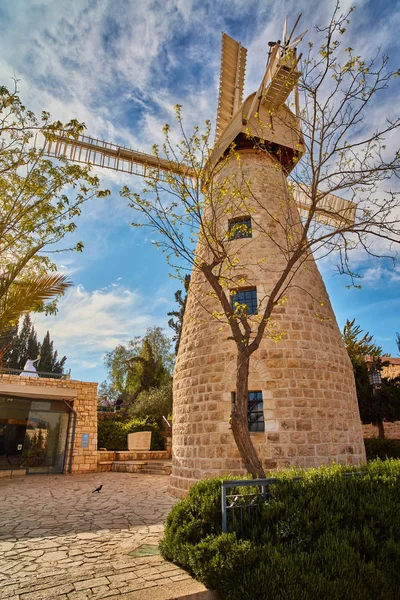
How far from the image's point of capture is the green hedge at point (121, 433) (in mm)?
15445

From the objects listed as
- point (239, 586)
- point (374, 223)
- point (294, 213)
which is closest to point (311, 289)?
point (294, 213)

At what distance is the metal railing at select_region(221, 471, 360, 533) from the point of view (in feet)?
12.9

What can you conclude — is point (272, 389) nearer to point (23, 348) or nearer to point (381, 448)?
point (381, 448)

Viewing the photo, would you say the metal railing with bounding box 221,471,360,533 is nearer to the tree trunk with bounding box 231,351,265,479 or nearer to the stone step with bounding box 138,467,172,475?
the tree trunk with bounding box 231,351,265,479

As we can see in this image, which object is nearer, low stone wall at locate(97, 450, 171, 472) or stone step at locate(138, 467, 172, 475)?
stone step at locate(138, 467, 172, 475)

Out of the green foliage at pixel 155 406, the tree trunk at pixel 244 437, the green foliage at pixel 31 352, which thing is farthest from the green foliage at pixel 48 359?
the tree trunk at pixel 244 437

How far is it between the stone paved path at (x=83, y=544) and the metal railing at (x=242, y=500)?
72cm

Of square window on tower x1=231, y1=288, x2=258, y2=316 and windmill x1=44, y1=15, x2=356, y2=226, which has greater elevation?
windmill x1=44, y1=15, x2=356, y2=226

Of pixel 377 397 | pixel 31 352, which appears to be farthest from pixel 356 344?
pixel 31 352

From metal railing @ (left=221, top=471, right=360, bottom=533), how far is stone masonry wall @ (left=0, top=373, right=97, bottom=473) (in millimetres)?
10301

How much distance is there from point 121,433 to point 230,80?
15.1 m

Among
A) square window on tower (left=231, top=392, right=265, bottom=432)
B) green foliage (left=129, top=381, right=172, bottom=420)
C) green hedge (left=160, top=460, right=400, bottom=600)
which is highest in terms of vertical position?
green foliage (left=129, top=381, right=172, bottom=420)

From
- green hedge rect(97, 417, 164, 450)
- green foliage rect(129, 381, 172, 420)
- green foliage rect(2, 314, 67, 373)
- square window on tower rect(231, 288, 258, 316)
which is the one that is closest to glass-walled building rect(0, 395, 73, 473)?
green hedge rect(97, 417, 164, 450)

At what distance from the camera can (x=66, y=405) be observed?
529 inches
